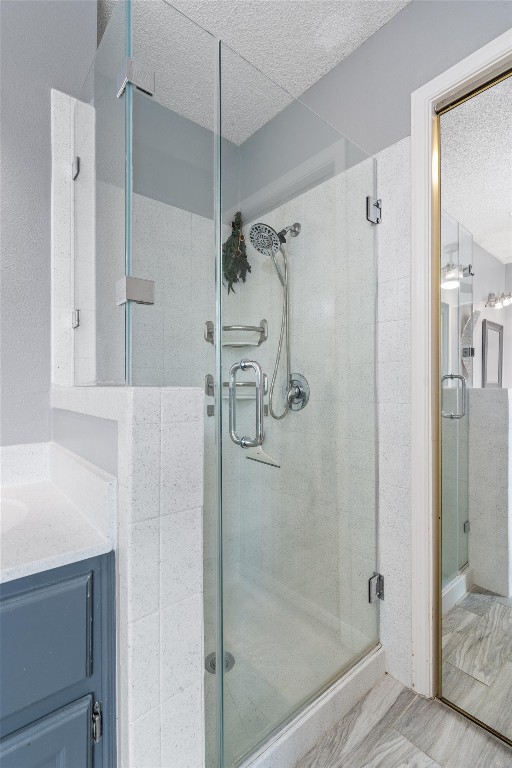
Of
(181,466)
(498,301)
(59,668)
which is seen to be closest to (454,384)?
(498,301)

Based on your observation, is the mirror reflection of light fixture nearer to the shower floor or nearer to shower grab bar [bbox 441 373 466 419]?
shower grab bar [bbox 441 373 466 419]

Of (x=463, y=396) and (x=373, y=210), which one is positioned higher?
(x=373, y=210)

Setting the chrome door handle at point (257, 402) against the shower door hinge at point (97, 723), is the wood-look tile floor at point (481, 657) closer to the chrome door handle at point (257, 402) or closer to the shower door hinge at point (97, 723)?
the chrome door handle at point (257, 402)

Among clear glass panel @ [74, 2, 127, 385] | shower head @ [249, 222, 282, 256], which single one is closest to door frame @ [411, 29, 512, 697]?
shower head @ [249, 222, 282, 256]

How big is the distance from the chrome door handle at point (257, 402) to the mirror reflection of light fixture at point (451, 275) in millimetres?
765

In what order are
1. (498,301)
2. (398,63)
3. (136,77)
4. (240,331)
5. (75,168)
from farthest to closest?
(398,63) < (75,168) < (498,301) < (240,331) < (136,77)

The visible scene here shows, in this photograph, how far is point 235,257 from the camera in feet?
3.85

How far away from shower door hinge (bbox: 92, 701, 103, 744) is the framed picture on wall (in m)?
1.42

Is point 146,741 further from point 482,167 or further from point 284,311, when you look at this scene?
point 482,167

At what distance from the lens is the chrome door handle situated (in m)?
1.13

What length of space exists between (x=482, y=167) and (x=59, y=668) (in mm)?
1809

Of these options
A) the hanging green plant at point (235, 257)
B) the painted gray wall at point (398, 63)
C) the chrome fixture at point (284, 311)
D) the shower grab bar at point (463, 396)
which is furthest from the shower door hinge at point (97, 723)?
the painted gray wall at point (398, 63)

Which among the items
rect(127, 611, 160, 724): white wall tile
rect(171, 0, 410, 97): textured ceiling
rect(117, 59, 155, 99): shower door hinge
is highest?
rect(171, 0, 410, 97): textured ceiling

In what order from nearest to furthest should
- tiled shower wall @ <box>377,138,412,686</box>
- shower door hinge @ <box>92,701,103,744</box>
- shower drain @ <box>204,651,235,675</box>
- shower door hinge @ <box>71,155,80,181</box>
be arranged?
shower door hinge @ <box>92,701,103,744</box>, shower drain @ <box>204,651,235,675</box>, shower door hinge @ <box>71,155,80,181</box>, tiled shower wall @ <box>377,138,412,686</box>
